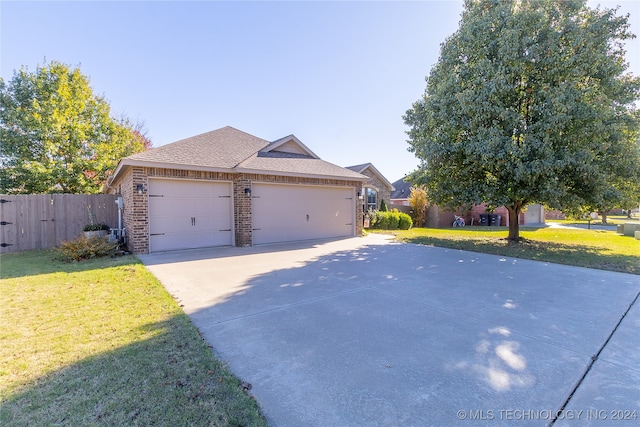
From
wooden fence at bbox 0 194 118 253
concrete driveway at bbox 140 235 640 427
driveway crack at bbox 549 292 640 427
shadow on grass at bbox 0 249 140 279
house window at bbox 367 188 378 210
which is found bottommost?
driveway crack at bbox 549 292 640 427

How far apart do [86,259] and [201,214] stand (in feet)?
10.2

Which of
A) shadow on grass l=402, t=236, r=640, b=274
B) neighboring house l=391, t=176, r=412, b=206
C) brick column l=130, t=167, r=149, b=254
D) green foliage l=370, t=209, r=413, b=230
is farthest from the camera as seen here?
neighboring house l=391, t=176, r=412, b=206

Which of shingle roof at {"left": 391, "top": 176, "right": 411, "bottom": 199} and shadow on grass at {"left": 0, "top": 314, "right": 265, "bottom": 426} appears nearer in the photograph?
shadow on grass at {"left": 0, "top": 314, "right": 265, "bottom": 426}

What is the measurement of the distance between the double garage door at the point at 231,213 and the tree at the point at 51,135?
886cm

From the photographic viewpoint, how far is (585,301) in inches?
176

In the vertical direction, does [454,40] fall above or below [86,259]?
above

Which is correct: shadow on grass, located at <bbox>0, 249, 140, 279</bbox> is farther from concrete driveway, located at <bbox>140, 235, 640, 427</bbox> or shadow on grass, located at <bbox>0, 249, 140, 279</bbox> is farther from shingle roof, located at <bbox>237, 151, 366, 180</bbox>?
shingle roof, located at <bbox>237, 151, 366, 180</bbox>

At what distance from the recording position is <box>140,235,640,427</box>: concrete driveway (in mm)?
2107

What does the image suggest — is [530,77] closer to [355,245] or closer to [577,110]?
[577,110]

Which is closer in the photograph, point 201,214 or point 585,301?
point 585,301

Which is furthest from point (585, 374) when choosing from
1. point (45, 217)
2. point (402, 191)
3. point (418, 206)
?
point (402, 191)

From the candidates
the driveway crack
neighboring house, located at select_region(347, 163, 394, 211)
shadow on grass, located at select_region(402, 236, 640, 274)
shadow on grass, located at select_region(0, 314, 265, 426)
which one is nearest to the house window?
neighboring house, located at select_region(347, 163, 394, 211)

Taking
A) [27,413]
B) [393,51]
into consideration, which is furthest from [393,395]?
[393,51]

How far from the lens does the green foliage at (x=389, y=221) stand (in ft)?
56.7
